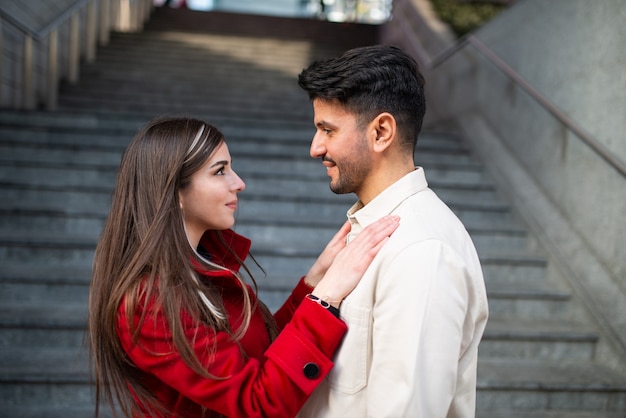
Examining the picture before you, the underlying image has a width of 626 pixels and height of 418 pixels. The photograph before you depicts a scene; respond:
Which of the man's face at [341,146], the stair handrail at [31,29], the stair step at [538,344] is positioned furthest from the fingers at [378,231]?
the stair handrail at [31,29]

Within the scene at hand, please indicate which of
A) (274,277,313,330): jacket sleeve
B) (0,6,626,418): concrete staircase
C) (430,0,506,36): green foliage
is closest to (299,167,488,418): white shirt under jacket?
(274,277,313,330): jacket sleeve

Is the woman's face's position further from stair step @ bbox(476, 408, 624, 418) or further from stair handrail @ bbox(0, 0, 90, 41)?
stair handrail @ bbox(0, 0, 90, 41)

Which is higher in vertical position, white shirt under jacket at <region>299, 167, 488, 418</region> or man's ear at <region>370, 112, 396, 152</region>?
man's ear at <region>370, 112, 396, 152</region>

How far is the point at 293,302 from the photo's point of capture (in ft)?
5.87

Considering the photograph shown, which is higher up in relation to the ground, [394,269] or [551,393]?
[394,269]

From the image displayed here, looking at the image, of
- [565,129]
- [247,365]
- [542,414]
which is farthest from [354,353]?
[565,129]

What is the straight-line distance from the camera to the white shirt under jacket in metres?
1.12

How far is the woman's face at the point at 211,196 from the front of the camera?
4.85 feet

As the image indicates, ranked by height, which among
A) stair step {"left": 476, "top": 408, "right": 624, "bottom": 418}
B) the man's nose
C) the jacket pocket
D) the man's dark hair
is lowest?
stair step {"left": 476, "top": 408, "right": 624, "bottom": 418}

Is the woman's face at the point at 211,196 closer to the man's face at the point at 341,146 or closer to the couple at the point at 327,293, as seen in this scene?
the couple at the point at 327,293

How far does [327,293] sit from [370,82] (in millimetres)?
468

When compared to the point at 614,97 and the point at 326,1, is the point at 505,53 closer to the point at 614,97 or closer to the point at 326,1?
the point at 614,97

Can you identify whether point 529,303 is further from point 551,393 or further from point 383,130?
point 383,130

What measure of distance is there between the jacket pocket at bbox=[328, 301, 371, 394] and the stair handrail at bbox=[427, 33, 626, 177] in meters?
2.44
